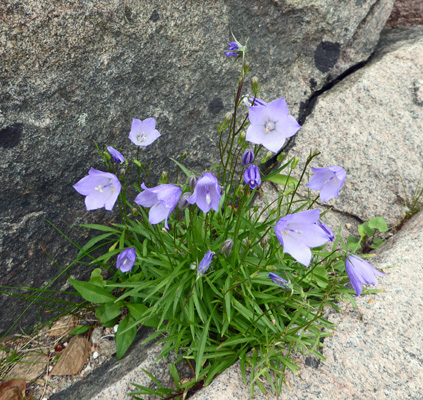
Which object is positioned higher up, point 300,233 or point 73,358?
point 300,233

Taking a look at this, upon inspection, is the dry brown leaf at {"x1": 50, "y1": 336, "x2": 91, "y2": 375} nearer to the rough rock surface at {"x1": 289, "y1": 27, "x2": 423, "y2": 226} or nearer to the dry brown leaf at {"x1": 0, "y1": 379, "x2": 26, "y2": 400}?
the dry brown leaf at {"x1": 0, "y1": 379, "x2": 26, "y2": 400}

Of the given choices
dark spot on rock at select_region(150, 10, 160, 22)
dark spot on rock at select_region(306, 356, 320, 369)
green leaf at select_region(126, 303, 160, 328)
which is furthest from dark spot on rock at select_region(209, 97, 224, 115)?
dark spot on rock at select_region(306, 356, 320, 369)

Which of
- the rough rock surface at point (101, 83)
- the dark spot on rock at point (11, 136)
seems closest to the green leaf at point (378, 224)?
the rough rock surface at point (101, 83)

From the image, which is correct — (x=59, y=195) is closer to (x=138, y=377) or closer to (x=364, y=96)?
(x=138, y=377)

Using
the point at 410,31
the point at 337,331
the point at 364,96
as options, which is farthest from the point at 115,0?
the point at 410,31

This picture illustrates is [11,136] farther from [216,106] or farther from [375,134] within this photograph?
[375,134]

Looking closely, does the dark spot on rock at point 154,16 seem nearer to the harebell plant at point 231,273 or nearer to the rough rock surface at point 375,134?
the harebell plant at point 231,273

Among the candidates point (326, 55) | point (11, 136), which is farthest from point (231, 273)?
point (326, 55)
